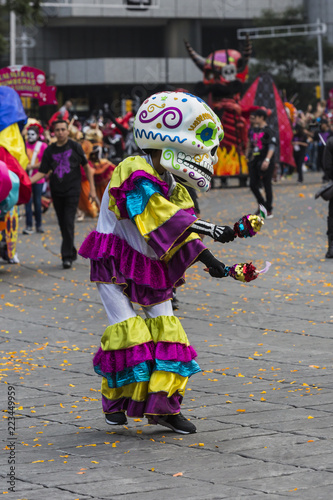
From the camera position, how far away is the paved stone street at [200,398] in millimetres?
4465

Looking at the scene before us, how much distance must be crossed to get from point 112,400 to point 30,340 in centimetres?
306

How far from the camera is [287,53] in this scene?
5322 cm

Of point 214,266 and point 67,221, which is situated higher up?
point 214,266

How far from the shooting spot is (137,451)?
500 centimetres

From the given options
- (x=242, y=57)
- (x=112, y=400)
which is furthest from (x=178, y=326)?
(x=242, y=57)

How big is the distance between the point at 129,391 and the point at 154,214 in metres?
0.94

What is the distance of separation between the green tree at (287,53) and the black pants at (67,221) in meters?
40.1

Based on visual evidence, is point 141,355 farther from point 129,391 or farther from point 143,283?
point 143,283

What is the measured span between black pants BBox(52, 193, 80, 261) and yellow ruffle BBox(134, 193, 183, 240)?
7.51 m

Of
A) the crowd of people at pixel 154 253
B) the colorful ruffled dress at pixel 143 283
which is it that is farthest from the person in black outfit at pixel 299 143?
the colorful ruffled dress at pixel 143 283

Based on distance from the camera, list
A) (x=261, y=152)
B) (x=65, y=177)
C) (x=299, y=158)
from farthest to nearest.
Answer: (x=299, y=158) < (x=261, y=152) < (x=65, y=177)

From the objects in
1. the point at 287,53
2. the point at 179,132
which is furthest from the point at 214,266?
the point at 287,53

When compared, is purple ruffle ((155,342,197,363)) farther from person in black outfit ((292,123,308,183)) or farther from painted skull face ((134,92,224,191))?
person in black outfit ((292,123,308,183))

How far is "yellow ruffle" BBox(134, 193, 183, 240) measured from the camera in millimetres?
5188
